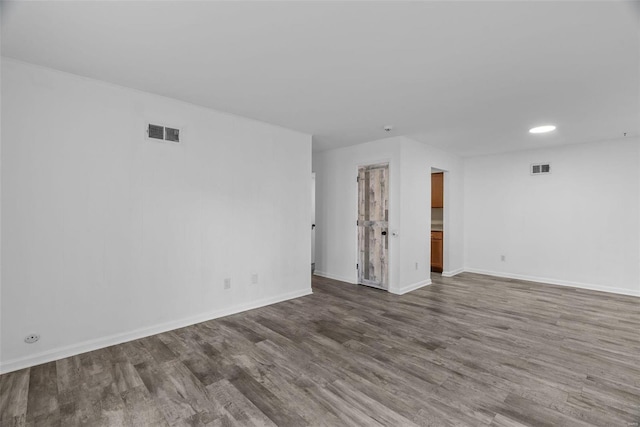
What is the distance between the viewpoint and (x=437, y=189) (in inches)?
254

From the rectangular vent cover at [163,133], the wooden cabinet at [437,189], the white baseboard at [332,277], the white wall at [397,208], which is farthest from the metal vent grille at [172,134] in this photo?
the wooden cabinet at [437,189]

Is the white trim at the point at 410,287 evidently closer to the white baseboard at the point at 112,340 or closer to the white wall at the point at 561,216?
the white wall at the point at 561,216

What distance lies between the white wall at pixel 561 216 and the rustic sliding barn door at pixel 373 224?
2.61m

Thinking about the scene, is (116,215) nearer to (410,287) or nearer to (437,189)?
(410,287)

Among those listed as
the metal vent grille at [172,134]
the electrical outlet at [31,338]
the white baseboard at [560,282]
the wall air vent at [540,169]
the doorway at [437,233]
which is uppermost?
the metal vent grille at [172,134]

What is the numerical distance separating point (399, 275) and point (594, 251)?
334 cm

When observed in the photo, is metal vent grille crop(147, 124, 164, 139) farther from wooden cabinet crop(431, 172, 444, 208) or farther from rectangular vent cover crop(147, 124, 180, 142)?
wooden cabinet crop(431, 172, 444, 208)

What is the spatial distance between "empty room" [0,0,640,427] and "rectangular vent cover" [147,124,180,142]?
22 millimetres

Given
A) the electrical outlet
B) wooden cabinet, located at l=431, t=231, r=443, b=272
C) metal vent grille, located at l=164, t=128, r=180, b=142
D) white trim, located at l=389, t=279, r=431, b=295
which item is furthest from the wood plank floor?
wooden cabinet, located at l=431, t=231, r=443, b=272

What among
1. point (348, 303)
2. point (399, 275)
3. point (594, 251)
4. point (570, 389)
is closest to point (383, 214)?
point (399, 275)

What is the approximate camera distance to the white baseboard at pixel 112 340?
2.39m

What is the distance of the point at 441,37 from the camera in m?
2.04

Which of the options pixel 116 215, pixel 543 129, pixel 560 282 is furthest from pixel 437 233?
pixel 116 215

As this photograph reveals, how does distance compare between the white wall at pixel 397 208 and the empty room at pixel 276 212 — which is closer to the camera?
the empty room at pixel 276 212
